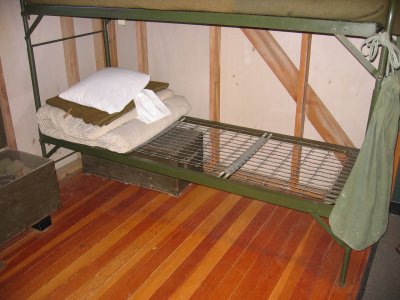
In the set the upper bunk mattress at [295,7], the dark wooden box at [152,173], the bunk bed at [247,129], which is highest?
the upper bunk mattress at [295,7]

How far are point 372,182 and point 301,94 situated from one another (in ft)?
3.15

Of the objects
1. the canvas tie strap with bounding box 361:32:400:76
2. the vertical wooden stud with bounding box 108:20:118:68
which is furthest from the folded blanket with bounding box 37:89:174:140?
Answer: the canvas tie strap with bounding box 361:32:400:76

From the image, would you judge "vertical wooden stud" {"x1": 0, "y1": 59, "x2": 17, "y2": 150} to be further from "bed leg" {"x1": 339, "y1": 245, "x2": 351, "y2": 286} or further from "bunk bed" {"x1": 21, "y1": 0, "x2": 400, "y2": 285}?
"bed leg" {"x1": 339, "y1": 245, "x2": 351, "y2": 286}

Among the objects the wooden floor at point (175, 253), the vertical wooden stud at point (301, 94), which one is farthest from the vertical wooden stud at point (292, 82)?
the wooden floor at point (175, 253)

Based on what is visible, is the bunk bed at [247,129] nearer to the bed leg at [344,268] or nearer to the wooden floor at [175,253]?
the bed leg at [344,268]

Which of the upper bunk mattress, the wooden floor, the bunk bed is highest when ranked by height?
the upper bunk mattress

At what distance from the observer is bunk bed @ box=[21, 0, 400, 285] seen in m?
1.60

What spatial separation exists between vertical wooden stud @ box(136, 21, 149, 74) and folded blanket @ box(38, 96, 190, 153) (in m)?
0.48

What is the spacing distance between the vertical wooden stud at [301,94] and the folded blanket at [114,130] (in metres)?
0.81

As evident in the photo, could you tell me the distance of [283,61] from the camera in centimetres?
254

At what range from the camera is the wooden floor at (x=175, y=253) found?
200 cm

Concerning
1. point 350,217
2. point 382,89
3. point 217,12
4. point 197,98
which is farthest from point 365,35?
point 197,98

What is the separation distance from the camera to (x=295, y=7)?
163cm

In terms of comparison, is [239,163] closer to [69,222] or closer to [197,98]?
[197,98]
